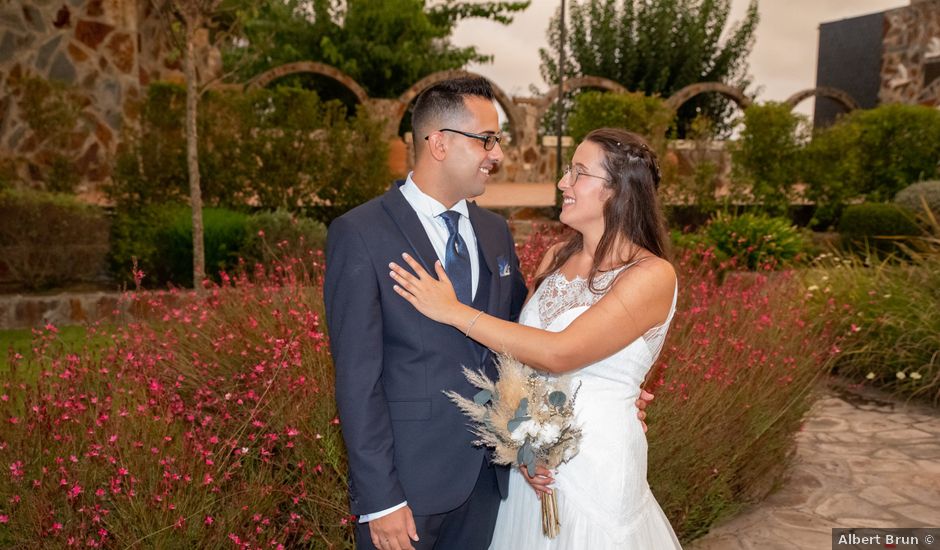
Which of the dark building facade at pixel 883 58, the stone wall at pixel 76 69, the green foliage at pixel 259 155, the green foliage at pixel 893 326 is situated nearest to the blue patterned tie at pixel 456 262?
the green foliage at pixel 893 326

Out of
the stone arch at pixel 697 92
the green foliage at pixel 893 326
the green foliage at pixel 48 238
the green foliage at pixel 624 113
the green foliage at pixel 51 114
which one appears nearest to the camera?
the green foliage at pixel 893 326

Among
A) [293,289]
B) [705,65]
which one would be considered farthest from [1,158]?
[705,65]

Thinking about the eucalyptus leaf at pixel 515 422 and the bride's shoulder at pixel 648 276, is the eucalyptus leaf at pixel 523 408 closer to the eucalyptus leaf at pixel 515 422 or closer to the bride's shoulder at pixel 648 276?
the eucalyptus leaf at pixel 515 422

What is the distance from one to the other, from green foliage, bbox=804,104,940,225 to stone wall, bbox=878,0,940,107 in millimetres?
6077

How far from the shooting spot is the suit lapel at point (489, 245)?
2.64 m

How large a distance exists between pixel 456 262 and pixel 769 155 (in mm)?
12367

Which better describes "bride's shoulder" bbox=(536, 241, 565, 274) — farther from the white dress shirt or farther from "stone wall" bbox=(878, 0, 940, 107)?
"stone wall" bbox=(878, 0, 940, 107)

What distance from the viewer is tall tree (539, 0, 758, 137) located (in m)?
25.4

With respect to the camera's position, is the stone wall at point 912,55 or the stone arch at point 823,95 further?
the stone arch at point 823,95

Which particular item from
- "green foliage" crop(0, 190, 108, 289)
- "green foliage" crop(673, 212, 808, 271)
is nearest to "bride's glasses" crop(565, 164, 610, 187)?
"green foliage" crop(673, 212, 808, 271)

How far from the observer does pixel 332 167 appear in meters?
11.8

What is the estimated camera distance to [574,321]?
8.63 feet

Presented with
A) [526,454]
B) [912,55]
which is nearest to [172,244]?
[526,454]

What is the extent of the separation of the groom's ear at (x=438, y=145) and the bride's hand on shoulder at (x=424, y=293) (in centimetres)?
36
